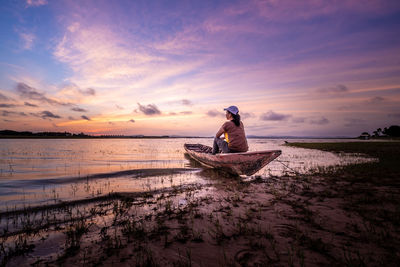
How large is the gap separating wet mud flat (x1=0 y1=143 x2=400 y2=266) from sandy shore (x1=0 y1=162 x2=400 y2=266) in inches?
0.6

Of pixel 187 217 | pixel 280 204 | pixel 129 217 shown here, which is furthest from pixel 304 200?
pixel 129 217

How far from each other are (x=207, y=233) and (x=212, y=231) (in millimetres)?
101

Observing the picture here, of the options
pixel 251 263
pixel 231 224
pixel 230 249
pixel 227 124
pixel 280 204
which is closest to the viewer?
pixel 251 263

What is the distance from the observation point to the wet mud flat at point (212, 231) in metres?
2.59

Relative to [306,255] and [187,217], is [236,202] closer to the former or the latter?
[187,217]

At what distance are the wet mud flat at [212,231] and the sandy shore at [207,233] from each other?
15mm

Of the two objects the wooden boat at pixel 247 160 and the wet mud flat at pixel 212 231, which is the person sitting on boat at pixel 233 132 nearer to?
the wooden boat at pixel 247 160

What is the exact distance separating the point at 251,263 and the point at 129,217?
114 inches

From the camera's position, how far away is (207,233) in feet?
11.1

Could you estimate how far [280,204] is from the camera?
4.98 meters

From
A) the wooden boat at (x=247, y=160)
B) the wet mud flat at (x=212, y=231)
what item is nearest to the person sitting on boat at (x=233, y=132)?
the wooden boat at (x=247, y=160)

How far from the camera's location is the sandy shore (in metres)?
2.58

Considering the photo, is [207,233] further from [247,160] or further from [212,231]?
[247,160]

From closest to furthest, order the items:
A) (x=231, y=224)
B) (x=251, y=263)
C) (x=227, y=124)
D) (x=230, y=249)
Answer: (x=251, y=263) → (x=230, y=249) → (x=231, y=224) → (x=227, y=124)
